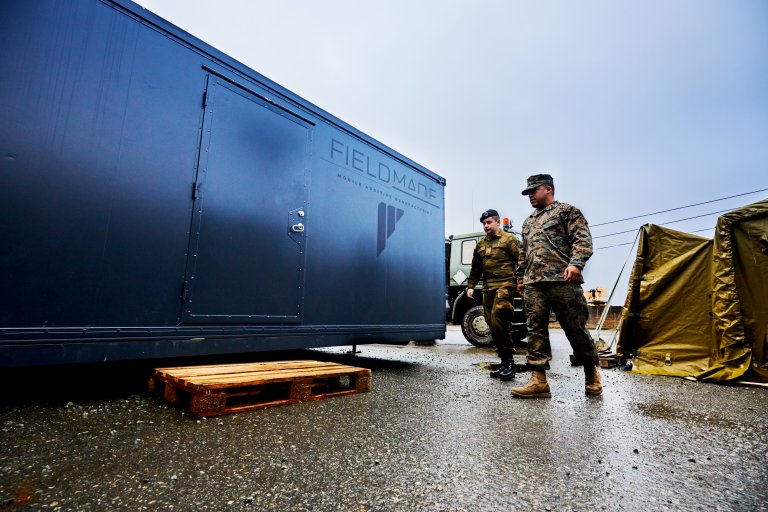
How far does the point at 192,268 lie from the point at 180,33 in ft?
5.41

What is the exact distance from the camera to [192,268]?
2605 mm

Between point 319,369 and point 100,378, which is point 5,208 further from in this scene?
point 319,369

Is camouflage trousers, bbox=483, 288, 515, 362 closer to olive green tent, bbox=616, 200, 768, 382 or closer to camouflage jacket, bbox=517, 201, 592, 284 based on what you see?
camouflage jacket, bbox=517, 201, 592, 284

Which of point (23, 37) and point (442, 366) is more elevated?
point (23, 37)

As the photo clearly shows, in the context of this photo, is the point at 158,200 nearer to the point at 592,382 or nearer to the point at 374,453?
the point at 374,453

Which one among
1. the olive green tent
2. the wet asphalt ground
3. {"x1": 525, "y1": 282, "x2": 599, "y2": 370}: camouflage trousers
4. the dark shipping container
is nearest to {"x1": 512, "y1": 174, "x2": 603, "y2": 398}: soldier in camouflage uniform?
{"x1": 525, "y1": 282, "x2": 599, "y2": 370}: camouflage trousers

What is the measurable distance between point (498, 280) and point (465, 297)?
3.73 metres

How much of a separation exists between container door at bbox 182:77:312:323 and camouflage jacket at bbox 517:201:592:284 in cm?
205

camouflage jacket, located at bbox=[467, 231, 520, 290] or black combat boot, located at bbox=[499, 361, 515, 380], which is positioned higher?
camouflage jacket, located at bbox=[467, 231, 520, 290]

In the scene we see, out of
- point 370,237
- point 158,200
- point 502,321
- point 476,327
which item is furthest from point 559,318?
point 476,327

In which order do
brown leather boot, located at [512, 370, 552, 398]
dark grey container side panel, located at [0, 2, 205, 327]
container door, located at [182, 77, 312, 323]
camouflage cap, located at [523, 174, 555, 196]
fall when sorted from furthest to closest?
1. camouflage cap, located at [523, 174, 555, 196]
2. brown leather boot, located at [512, 370, 552, 398]
3. container door, located at [182, 77, 312, 323]
4. dark grey container side panel, located at [0, 2, 205, 327]

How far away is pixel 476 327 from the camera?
Result: 7.58 metres

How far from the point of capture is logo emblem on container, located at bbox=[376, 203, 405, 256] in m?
4.11

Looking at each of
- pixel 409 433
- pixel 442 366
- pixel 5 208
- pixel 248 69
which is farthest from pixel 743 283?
pixel 5 208
